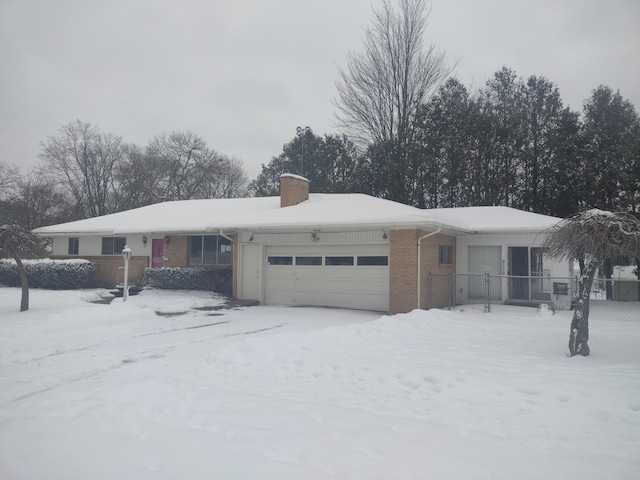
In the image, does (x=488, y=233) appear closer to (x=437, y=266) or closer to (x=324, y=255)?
(x=437, y=266)

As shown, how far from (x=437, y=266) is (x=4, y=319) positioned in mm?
12005

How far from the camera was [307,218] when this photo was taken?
49.1ft

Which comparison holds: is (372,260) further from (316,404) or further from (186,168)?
(186,168)

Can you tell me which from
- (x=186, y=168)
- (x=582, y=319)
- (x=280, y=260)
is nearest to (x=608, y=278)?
(x=280, y=260)

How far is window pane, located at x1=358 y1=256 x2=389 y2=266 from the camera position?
561 inches

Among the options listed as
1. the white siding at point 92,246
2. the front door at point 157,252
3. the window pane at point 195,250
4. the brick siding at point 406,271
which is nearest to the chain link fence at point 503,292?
the brick siding at point 406,271

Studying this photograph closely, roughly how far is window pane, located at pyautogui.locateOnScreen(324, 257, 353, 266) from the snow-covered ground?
15.2 feet

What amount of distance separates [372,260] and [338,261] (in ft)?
3.82

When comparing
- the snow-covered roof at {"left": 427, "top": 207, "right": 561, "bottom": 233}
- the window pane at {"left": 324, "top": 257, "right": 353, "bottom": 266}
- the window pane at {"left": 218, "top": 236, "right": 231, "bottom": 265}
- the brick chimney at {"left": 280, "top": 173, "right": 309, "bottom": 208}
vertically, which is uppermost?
the brick chimney at {"left": 280, "top": 173, "right": 309, "bottom": 208}

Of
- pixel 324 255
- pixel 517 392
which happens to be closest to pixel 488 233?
pixel 324 255

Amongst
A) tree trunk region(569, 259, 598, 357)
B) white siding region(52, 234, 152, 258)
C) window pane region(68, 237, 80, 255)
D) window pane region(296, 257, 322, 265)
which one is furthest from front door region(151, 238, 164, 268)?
tree trunk region(569, 259, 598, 357)

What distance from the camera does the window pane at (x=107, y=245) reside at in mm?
21188

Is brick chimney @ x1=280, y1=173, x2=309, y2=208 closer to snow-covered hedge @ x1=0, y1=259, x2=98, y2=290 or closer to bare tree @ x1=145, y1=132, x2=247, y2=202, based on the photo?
snow-covered hedge @ x1=0, y1=259, x2=98, y2=290

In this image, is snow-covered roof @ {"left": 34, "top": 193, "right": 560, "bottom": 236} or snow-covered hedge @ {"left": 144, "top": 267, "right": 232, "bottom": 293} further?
snow-covered hedge @ {"left": 144, "top": 267, "right": 232, "bottom": 293}
